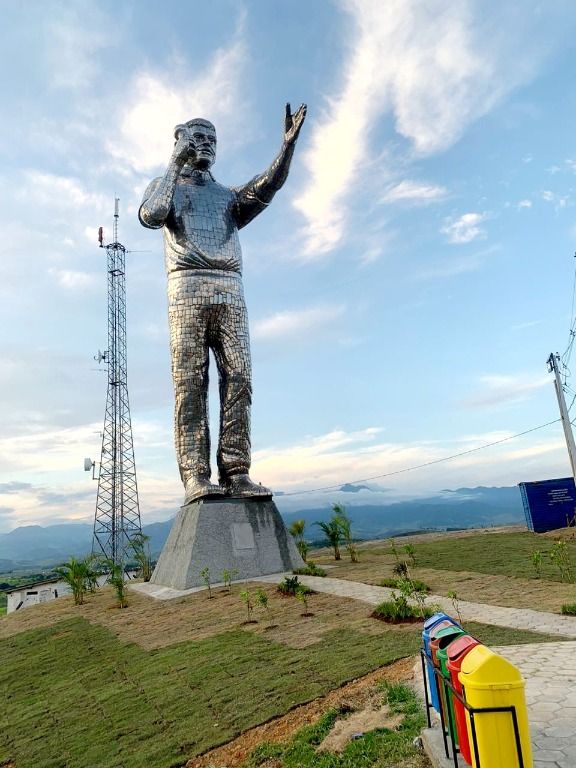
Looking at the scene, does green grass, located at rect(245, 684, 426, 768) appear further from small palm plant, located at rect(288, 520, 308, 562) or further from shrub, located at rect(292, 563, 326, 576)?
small palm plant, located at rect(288, 520, 308, 562)

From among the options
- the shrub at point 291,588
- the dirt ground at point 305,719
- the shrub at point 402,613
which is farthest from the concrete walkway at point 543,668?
the dirt ground at point 305,719

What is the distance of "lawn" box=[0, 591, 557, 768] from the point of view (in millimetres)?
4199

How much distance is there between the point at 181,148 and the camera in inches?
432

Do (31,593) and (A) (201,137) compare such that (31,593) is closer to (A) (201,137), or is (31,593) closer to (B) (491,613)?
(A) (201,137)

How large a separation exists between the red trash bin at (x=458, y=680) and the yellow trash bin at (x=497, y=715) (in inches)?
7.0

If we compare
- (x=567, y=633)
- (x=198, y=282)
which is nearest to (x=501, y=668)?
(x=567, y=633)

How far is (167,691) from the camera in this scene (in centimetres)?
506

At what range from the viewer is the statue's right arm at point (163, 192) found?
10.4 meters

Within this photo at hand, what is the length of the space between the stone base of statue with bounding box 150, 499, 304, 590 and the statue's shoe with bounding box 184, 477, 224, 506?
11 cm

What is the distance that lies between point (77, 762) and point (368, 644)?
104 inches

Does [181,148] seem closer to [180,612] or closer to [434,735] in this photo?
[180,612]

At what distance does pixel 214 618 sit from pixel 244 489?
341cm

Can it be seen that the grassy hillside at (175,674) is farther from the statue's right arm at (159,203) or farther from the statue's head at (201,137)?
the statue's head at (201,137)

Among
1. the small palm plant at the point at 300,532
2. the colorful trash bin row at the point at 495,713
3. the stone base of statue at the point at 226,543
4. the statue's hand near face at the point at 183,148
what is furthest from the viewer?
the small palm plant at the point at 300,532
